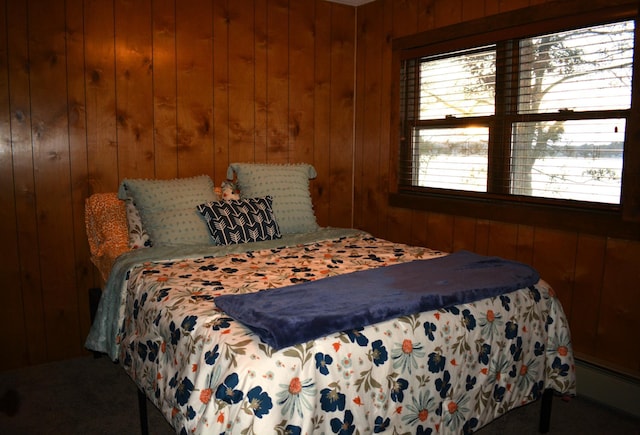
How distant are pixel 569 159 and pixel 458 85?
2.80 ft

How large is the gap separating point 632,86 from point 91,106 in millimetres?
2695

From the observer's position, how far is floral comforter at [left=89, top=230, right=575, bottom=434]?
144cm

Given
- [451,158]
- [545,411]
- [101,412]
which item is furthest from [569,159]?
[101,412]

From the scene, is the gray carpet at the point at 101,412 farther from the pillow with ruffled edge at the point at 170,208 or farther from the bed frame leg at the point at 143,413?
the pillow with ruffled edge at the point at 170,208

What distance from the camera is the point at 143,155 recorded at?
3.08m

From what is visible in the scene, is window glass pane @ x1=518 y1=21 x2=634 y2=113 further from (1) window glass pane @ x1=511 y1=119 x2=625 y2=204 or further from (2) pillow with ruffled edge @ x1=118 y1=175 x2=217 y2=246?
(2) pillow with ruffled edge @ x1=118 y1=175 x2=217 y2=246

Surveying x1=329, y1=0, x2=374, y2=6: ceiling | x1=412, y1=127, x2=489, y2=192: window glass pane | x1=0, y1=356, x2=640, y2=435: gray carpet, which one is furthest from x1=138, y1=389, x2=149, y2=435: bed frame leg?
x1=329, y1=0, x2=374, y2=6: ceiling

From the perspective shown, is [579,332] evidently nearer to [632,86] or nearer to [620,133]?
[620,133]

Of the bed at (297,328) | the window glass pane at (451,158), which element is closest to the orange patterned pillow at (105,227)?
the bed at (297,328)

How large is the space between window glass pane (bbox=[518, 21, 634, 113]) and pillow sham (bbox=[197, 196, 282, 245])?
149 cm

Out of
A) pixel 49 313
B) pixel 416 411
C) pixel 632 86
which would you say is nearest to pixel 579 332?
pixel 632 86

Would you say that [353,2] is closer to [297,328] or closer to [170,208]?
[170,208]

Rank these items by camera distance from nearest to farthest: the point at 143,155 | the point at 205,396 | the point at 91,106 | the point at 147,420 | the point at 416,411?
the point at 205,396 < the point at 416,411 < the point at 147,420 < the point at 91,106 < the point at 143,155

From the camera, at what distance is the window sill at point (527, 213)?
2.47 m
